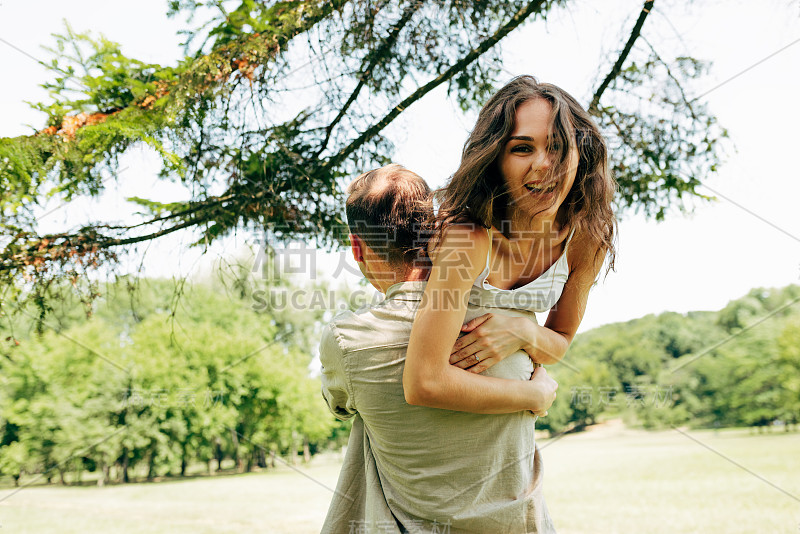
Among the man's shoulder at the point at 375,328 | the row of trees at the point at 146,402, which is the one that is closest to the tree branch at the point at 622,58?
the man's shoulder at the point at 375,328

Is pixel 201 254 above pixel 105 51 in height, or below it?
below

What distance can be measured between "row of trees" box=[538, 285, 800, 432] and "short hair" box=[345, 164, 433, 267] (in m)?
7.12

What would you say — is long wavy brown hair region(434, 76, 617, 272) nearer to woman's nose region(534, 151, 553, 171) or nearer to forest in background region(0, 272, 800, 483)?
woman's nose region(534, 151, 553, 171)

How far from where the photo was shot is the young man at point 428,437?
34.9 inches

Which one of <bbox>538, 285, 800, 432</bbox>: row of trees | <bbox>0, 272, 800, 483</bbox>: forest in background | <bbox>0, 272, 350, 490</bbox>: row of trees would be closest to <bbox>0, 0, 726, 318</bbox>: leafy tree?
<bbox>538, 285, 800, 432</bbox>: row of trees

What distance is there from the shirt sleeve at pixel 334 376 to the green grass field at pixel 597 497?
8.97 metres

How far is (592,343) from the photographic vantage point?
9.43 m

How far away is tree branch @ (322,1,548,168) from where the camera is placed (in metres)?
2.15

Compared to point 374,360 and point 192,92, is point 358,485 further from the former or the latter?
point 192,92

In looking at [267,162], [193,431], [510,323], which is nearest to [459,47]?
[267,162]

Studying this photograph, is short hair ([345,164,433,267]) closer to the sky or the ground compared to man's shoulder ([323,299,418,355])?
closer to the sky

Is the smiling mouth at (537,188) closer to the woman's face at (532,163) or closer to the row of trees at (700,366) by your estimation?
the woman's face at (532,163)

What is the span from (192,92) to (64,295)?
963mm

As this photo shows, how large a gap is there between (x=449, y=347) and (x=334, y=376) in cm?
24
